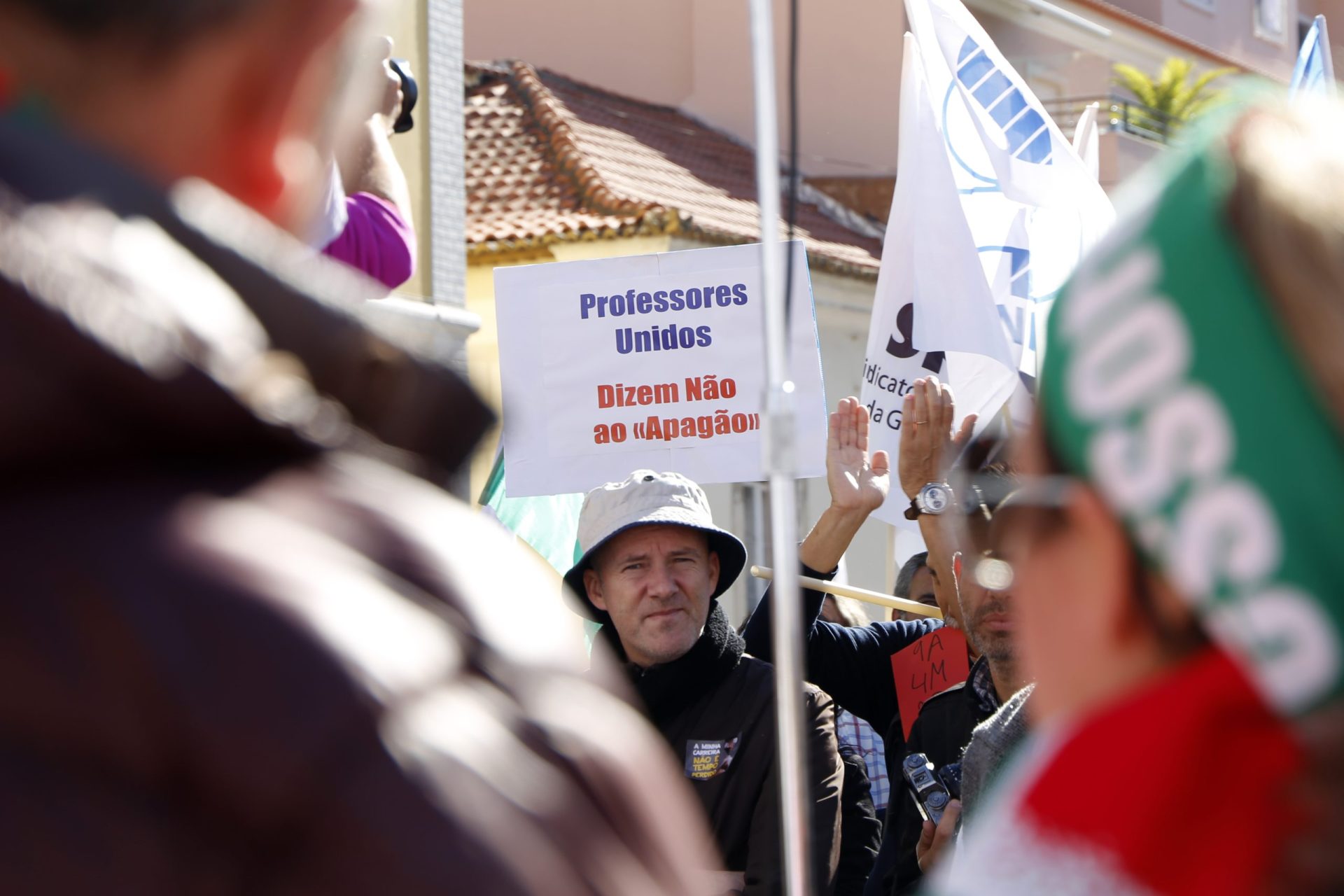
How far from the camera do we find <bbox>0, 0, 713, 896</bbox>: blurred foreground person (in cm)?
70

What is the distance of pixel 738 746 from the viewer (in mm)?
3740

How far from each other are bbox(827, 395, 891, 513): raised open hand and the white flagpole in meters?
2.07

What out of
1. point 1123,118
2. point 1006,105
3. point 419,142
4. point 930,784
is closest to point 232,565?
point 930,784

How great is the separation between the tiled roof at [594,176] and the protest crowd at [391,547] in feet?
43.6

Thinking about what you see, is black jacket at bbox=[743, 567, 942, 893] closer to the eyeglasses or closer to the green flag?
the green flag

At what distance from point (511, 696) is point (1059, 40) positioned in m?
20.2

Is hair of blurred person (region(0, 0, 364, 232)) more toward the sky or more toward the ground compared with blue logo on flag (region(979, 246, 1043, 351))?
Answer: more toward the sky

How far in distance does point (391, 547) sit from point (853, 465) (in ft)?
11.4

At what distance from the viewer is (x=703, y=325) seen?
17.7 ft

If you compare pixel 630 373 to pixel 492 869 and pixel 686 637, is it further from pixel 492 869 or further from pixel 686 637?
pixel 492 869

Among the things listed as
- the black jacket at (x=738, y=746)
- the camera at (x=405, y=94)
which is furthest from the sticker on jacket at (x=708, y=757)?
the camera at (x=405, y=94)

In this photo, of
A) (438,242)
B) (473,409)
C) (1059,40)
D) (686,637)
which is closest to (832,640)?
(686,637)

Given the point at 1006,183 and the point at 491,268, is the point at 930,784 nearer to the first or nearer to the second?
the point at 1006,183

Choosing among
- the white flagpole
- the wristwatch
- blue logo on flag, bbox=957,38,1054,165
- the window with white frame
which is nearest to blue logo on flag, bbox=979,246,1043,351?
blue logo on flag, bbox=957,38,1054,165
